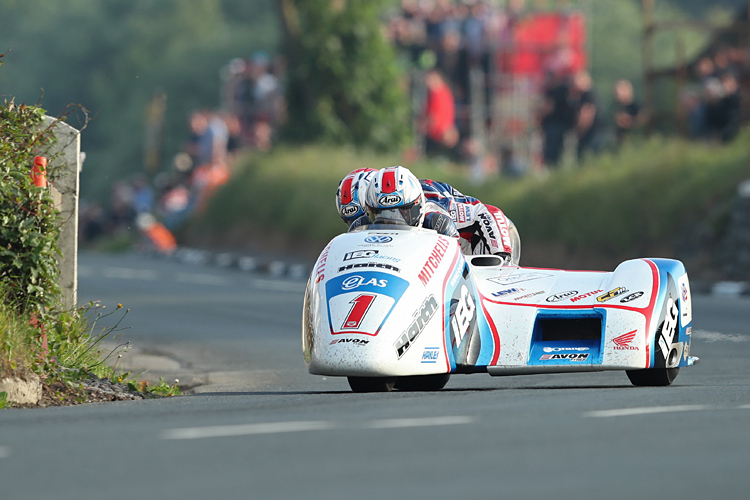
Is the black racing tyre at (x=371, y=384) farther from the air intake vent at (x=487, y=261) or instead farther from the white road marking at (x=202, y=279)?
the white road marking at (x=202, y=279)

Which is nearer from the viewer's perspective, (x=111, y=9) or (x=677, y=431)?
(x=677, y=431)

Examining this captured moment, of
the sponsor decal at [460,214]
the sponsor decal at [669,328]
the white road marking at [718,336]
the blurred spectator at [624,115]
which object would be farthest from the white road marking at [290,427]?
the blurred spectator at [624,115]

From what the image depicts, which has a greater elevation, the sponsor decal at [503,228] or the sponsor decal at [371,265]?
the sponsor decal at [503,228]

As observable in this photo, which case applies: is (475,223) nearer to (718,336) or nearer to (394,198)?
(394,198)

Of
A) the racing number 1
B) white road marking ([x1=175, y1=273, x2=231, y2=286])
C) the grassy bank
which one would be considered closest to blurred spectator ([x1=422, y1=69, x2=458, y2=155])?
the grassy bank

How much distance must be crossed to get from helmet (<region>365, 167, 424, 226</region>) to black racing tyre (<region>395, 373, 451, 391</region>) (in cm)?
103

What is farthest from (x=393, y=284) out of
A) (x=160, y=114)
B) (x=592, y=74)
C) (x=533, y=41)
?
(x=592, y=74)

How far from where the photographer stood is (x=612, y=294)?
386 inches

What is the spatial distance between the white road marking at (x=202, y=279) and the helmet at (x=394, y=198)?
41.7 feet

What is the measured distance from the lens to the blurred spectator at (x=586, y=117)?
25.9m

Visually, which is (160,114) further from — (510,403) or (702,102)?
(510,403)

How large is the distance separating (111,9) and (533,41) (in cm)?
3524

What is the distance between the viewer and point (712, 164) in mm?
20859

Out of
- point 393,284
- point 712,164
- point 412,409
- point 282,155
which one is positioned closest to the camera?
point 412,409
